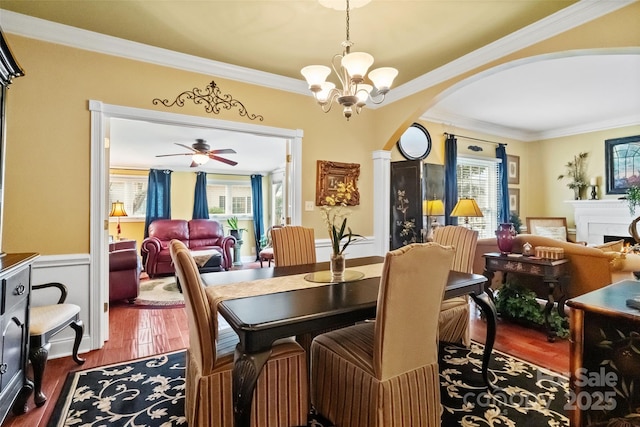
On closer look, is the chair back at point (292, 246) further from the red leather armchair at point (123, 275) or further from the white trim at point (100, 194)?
the red leather armchair at point (123, 275)

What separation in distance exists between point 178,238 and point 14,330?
16.5ft

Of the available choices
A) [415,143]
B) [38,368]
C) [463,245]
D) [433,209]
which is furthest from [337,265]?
[415,143]

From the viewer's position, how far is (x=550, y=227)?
582cm

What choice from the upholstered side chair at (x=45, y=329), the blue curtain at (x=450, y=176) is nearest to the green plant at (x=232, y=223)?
the blue curtain at (x=450, y=176)

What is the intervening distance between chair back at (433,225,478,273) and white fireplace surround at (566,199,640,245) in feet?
14.4

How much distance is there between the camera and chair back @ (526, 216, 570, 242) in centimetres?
571

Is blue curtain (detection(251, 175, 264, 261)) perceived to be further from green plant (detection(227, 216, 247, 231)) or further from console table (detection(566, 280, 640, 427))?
console table (detection(566, 280, 640, 427))

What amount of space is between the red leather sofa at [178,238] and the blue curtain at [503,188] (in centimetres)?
537

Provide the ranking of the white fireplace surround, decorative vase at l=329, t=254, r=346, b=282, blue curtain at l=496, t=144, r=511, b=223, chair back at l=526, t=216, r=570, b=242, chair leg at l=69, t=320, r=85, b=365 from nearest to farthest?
decorative vase at l=329, t=254, r=346, b=282, chair leg at l=69, t=320, r=85, b=365, the white fireplace surround, chair back at l=526, t=216, r=570, b=242, blue curtain at l=496, t=144, r=511, b=223

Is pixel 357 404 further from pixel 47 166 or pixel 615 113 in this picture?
pixel 615 113

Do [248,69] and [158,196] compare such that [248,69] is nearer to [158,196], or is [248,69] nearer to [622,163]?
[158,196]

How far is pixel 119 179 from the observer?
714 centimetres

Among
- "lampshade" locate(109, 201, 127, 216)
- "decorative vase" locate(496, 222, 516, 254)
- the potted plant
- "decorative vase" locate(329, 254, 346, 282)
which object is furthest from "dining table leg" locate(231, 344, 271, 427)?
the potted plant

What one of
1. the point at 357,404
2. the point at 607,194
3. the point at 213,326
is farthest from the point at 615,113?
the point at 213,326
